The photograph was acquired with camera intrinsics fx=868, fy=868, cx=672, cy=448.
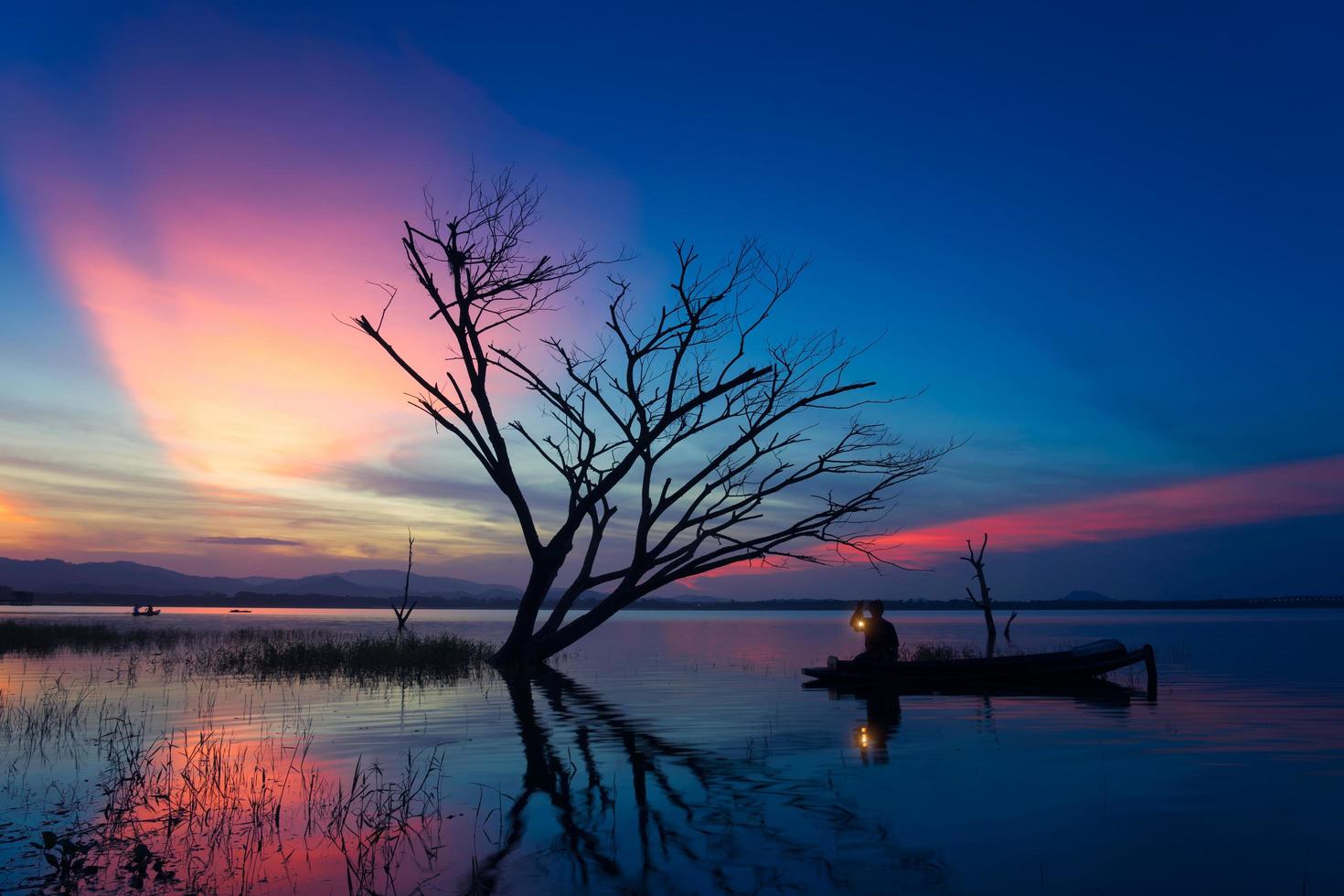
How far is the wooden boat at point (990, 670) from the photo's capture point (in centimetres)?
2389

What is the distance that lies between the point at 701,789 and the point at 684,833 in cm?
219

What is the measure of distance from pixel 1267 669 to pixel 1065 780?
27.0m

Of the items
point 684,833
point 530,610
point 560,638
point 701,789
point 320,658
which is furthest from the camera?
point 320,658

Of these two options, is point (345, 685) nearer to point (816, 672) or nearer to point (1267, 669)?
point (816, 672)

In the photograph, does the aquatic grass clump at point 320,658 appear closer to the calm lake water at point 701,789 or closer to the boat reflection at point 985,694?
the calm lake water at point 701,789

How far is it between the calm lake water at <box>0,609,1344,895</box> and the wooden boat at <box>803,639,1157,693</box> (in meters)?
1.45

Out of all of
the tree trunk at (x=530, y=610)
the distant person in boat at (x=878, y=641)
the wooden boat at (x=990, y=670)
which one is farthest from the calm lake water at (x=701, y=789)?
the tree trunk at (x=530, y=610)

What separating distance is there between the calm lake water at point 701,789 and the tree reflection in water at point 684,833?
0.04 m

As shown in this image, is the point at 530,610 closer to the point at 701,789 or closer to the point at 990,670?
the point at 990,670

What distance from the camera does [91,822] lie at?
9.35m

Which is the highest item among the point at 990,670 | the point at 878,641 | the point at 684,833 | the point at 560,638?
the point at 878,641

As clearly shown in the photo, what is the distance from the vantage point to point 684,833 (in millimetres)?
9180

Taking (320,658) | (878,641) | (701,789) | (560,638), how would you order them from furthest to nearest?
1. (320,658)
2. (560,638)
3. (878,641)
4. (701,789)

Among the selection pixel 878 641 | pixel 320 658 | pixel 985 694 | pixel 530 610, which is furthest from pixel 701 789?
pixel 320 658
